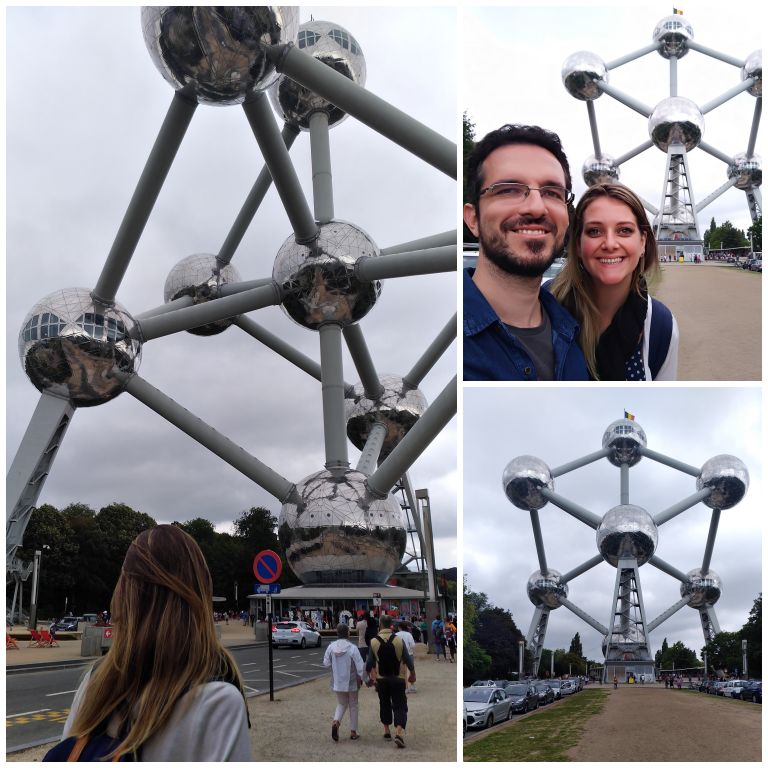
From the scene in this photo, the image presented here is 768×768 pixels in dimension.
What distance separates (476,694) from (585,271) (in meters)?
1.64

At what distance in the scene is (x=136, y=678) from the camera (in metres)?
1.39

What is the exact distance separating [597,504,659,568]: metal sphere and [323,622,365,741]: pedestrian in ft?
12.6

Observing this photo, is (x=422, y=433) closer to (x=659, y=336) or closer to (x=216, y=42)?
(x=216, y=42)

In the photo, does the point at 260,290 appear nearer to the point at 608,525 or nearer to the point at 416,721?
the point at 416,721

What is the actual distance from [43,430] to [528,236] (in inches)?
235

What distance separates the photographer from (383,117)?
5.32 m

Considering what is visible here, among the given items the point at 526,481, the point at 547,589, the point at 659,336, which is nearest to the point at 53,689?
the point at 547,589

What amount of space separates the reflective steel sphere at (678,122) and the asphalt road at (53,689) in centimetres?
391

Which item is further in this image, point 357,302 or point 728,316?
point 357,302

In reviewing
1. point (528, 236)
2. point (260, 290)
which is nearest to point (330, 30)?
point (260, 290)

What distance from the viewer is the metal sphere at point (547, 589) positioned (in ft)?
10.5

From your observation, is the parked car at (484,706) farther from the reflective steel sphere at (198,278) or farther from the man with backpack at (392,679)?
the reflective steel sphere at (198,278)

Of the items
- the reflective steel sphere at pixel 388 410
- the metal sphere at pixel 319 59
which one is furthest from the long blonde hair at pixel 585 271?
the reflective steel sphere at pixel 388 410

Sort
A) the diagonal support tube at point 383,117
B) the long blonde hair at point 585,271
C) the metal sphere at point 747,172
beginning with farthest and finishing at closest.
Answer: the diagonal support tube at point 383,117
the metal sphere at point 747,172
the long blonde hair at point 585,271
